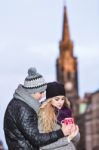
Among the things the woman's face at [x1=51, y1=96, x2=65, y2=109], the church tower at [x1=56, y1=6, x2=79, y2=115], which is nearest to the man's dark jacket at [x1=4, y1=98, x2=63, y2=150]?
the woman's face at [x1=51, y1=96, x2=65, y2=109]

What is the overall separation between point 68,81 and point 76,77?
0.84 metres

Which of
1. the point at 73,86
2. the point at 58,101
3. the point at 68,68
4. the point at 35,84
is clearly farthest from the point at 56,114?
the point at 68,68

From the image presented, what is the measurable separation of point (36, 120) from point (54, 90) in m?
0.20

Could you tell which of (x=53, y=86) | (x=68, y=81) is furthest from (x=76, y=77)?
(x=53, y=86)

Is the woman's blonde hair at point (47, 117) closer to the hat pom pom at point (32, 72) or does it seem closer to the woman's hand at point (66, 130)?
the woman's hand at point (66, 130)

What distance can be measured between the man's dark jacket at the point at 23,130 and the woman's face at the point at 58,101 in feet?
0.40

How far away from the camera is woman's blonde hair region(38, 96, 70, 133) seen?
3838 mm

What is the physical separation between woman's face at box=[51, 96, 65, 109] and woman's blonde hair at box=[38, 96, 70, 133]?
22mm

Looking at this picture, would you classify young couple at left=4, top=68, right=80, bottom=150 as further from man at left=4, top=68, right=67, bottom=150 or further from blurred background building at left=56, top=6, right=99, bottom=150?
blurred background building at left=56, top=6, right=99, bottom=150

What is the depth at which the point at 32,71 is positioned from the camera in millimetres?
3955

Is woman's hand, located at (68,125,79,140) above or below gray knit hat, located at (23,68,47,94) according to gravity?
below

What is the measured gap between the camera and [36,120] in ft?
12.6

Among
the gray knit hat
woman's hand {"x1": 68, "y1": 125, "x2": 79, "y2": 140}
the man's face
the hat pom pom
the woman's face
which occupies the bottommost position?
woman's hand {"x1": 68, "y1": 125, "x2": 79, "y2": 140}

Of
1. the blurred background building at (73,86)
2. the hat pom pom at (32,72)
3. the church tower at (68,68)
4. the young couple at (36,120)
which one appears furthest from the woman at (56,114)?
the church tower at (68,68)
